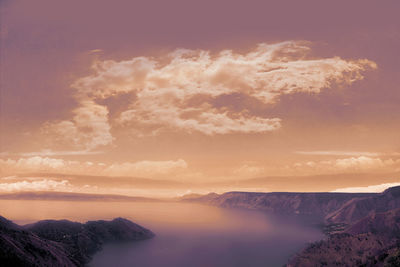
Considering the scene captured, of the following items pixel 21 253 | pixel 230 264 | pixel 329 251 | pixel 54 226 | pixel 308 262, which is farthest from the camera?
pixel 54 226

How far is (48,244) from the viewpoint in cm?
11031

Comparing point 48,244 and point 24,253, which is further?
point 48,244

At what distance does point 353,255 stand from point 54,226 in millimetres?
185864

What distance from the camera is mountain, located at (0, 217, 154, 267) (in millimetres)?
73812

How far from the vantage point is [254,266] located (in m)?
166

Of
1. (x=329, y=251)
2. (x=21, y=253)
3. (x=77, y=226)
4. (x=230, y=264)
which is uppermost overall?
(x=21, y=253)

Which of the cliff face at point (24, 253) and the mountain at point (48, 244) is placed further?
the mountain at point (48, 244)

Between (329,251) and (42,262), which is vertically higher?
(42,262)

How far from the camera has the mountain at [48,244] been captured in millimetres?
73812

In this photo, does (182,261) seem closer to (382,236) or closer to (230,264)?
(230,264)

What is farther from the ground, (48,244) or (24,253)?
(24,253)

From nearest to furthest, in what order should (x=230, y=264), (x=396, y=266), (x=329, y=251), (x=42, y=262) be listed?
1. (x=396, y=266)
2. (x=42, y=262)
3. (x=329, y=251)
4. (x=230, y=264)

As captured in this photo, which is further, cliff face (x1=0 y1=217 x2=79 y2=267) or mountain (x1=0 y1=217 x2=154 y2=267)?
mountain (x1=0 y1=217 x2=154 y2=267)

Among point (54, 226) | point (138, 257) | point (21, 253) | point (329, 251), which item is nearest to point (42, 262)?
point (21, 253)
